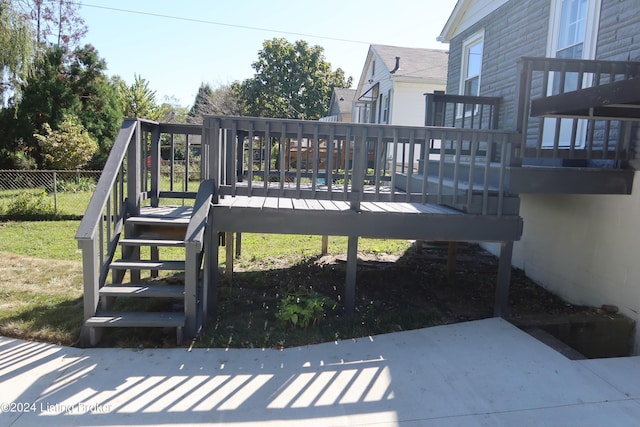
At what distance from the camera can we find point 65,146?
1449 cm

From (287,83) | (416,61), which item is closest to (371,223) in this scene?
(416,61)

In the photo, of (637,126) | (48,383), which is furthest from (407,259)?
(48,383)

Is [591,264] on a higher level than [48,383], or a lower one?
higher

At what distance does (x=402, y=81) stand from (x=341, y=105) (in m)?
10.2

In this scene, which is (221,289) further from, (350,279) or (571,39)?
(571,39)

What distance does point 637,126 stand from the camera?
428cm

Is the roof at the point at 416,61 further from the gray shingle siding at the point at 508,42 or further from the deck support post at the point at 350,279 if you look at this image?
the deck support post at the point at 350,279

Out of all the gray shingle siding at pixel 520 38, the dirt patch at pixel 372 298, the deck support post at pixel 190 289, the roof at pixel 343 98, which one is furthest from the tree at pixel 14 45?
the roof at pixel 343 98

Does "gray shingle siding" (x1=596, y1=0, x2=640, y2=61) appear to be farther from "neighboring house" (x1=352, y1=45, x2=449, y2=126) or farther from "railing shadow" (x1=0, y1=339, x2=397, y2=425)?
"neighboring house" (x1=352, y1=45, x2=449, y2=126)

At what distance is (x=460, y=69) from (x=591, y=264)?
209 inches

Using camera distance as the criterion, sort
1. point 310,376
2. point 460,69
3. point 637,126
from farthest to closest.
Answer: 1. point 460,69
2. point 637,126
3. point 310,376

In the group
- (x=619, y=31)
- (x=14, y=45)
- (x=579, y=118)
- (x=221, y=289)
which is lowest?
(x=221, y=289)

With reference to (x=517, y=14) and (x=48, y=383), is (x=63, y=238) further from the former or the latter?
(x=517, y=14)

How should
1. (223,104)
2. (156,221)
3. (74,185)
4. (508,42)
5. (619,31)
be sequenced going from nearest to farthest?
(156,221)
(619,31)
(508,42)
(74,185)
(223,104)
